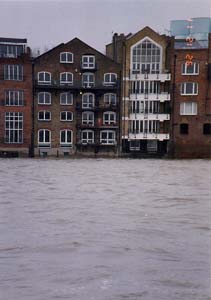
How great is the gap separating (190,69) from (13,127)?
66.8 feet

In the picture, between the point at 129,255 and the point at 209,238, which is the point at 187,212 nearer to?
the point at 209,238

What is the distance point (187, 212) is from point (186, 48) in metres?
46.6

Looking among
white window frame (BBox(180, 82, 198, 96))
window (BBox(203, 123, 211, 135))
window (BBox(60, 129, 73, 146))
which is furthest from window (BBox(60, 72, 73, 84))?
window (BBox(203, 123, 211, 135))

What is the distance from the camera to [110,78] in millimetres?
63375

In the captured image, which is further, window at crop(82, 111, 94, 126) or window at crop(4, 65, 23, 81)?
window at crop(82, 111, 94, 126)

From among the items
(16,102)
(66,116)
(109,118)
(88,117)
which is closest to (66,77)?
(66,116)

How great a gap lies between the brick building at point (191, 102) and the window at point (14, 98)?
16741 mm

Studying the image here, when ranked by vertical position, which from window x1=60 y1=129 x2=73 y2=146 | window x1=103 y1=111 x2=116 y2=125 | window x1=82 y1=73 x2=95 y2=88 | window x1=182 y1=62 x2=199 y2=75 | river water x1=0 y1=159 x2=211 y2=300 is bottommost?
river water x1=0 y1=159 x2=211 y2=300

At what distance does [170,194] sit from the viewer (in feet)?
77.3

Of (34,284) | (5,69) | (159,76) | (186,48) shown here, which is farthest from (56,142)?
(34,284)

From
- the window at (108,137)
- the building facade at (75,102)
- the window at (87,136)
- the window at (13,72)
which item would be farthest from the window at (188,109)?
the window at (13,72)

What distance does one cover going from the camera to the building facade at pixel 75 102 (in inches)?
2447

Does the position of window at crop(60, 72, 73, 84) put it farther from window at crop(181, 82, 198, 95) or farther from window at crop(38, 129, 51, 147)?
window at crop(181, 82, 198, 95)

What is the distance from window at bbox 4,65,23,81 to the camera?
61.7 m
